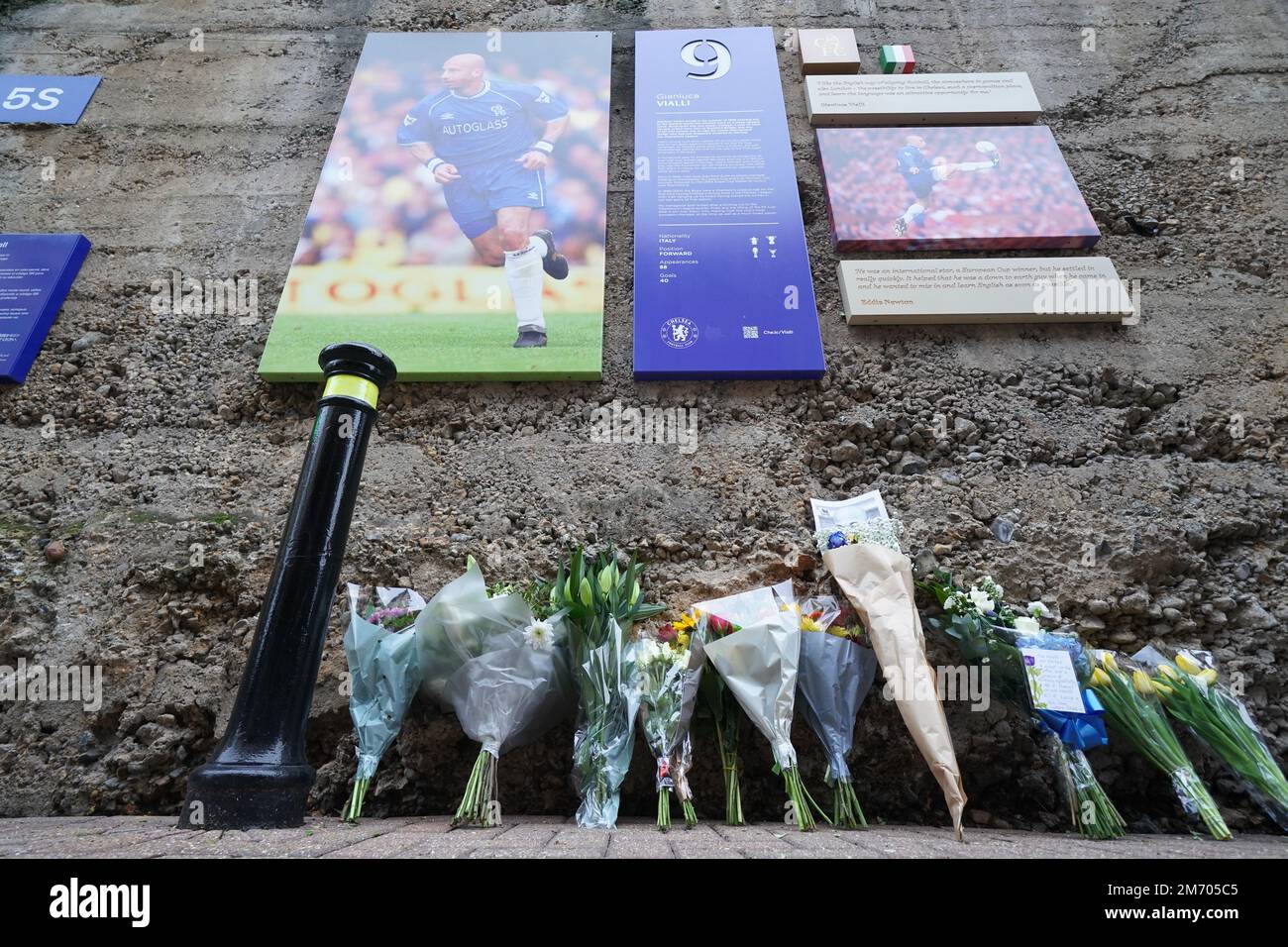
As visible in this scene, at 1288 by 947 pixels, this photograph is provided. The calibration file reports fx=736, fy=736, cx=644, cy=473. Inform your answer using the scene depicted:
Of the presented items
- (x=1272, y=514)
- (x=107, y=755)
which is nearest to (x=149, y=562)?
(x=107, y=755)

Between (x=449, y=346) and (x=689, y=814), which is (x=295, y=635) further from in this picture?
(x=449, y=346)

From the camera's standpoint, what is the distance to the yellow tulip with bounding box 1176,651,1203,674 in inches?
99.0

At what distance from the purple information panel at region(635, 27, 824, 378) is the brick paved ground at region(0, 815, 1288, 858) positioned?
7.18 feet

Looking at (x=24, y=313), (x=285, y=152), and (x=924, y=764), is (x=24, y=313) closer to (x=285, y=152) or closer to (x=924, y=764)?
(x=285, y=152)

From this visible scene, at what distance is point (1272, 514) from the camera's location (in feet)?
10.3

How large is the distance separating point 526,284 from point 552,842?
2944mm

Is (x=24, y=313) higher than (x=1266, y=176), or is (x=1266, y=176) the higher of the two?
(x=1266, y=176)

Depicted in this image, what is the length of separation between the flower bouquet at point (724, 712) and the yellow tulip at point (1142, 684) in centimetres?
132

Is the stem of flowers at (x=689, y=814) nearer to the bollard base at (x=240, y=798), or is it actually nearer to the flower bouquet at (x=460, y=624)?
the flower bouquet at (x=460, y=624)

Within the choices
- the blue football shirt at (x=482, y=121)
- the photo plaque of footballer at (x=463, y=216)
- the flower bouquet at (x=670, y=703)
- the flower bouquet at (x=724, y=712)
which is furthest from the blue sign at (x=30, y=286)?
the flower bouquet at (x=724, y=712)

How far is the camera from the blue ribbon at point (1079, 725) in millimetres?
2312

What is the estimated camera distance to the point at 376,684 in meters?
2.41

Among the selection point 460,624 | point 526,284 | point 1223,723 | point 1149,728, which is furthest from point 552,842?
point 526,284

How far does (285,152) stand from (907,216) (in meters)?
3.92
